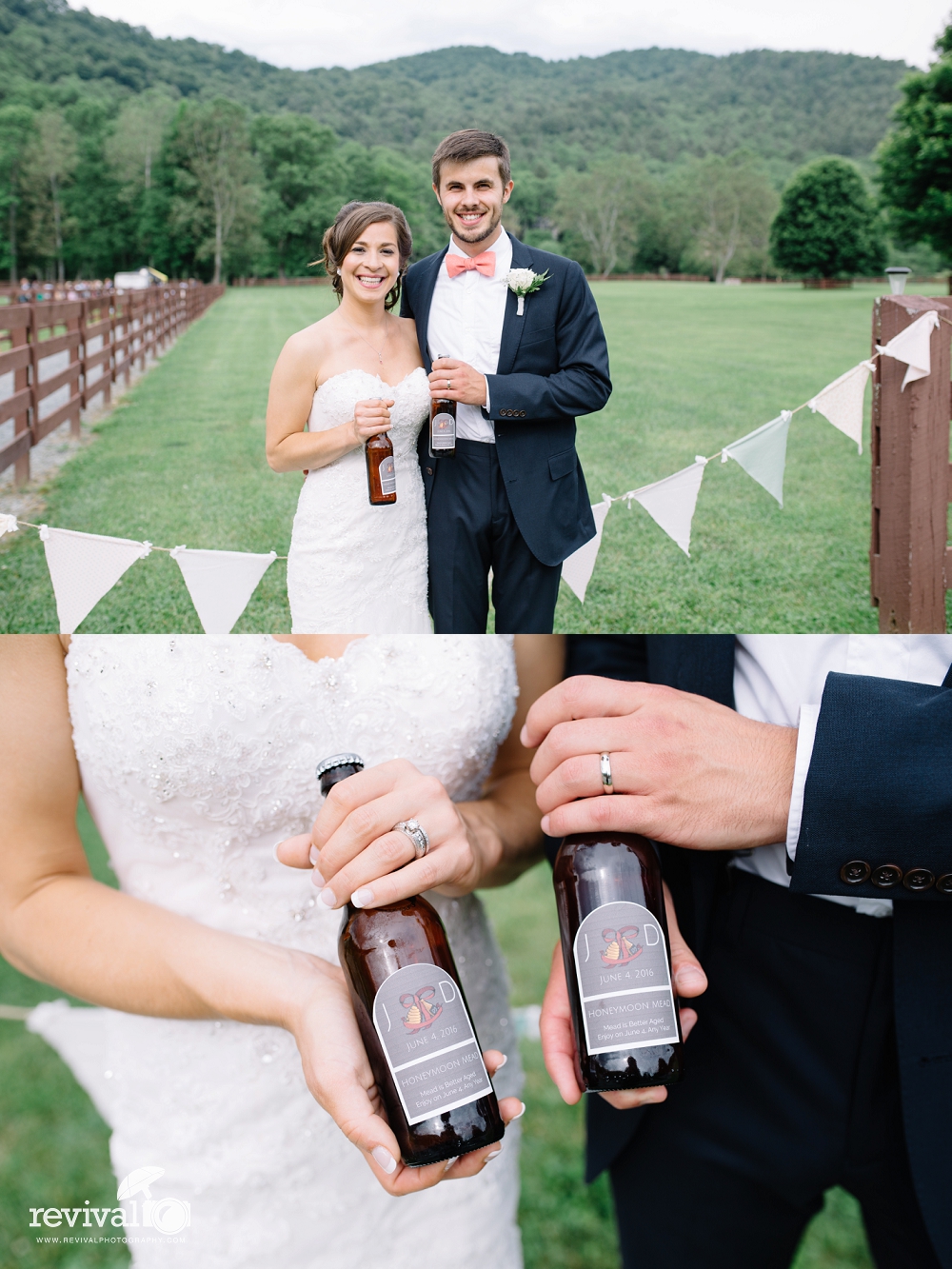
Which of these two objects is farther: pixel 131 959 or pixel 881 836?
pixel 131 959

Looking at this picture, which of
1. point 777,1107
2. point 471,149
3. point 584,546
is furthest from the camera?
point 584,546

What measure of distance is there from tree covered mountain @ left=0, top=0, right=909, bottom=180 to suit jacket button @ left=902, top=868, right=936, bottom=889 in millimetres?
1105

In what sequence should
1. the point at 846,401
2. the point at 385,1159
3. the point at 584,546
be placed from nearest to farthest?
1. the point at 385,1159
2. the point at 584,546
3. the point at 846,401

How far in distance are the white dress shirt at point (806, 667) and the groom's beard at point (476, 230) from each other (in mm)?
702

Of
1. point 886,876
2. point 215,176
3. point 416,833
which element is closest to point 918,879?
point 886,876

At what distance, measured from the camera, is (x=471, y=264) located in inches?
50.8

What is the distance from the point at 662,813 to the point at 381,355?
0.82 meters

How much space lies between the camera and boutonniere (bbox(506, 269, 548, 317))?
1.32m

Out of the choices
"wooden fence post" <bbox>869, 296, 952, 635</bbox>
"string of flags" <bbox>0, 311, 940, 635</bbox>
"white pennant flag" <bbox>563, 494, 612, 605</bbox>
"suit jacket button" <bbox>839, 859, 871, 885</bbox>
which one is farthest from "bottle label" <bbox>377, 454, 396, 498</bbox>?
"wooden fence post" <bbox>869, 296, 952, 635</bbox>

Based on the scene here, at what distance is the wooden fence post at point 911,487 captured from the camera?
5.90 feet

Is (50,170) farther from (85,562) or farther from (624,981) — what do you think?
(624,981)

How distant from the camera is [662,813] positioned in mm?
855

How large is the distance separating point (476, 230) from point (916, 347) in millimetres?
1015

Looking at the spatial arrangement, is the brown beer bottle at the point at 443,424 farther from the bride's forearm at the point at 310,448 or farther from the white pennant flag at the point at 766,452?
the white pennant flag at the point at 766,452
